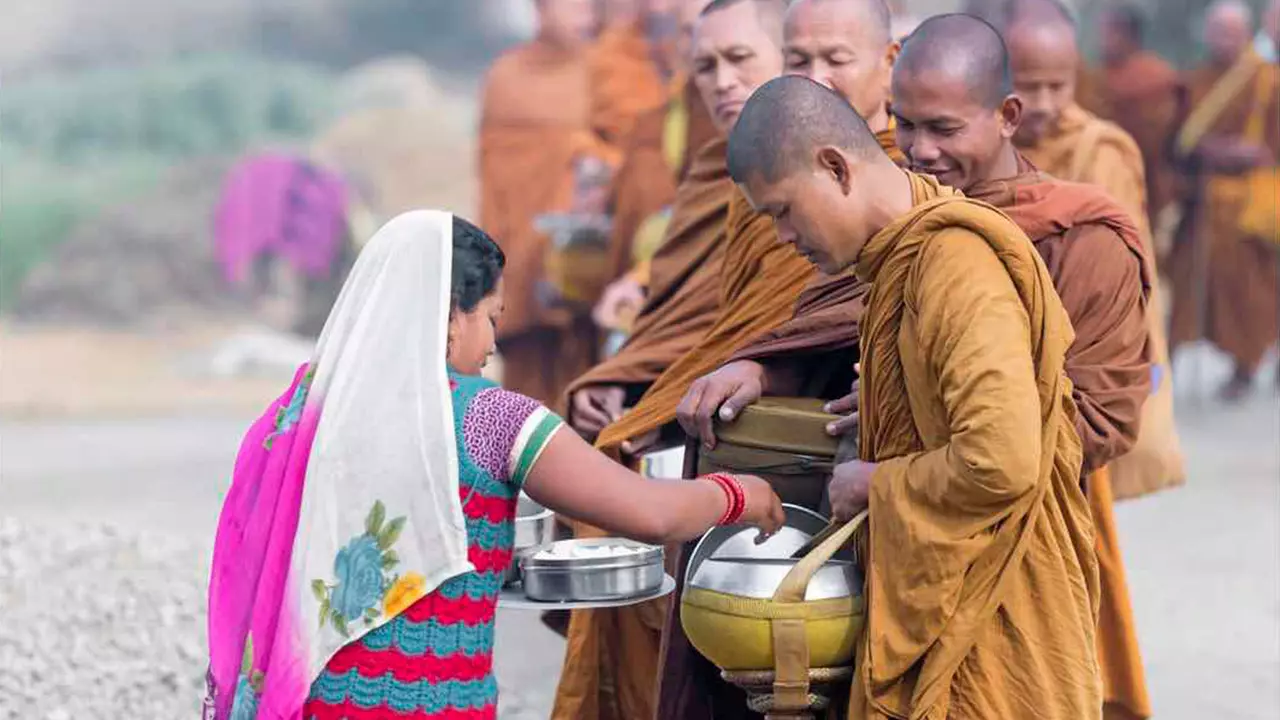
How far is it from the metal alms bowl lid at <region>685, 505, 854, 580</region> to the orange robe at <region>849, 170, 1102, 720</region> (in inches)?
8.6

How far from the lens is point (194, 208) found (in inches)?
606

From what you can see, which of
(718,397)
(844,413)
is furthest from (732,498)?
(718,397)

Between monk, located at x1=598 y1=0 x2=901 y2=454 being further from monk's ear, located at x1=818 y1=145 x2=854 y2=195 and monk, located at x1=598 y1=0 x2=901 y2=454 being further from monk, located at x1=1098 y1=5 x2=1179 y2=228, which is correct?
monk, located at x1=1098 y1=5 x2=1179 y2=228

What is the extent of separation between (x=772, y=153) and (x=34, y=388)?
421 inches

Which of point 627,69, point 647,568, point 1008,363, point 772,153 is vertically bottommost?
point 647,568

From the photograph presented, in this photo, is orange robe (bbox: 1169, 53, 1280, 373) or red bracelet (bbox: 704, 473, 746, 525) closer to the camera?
red bracelet (bbox: 704, 473, 746, 525)

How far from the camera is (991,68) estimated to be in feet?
13.0

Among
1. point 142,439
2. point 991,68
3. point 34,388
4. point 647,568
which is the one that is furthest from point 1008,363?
point 34,388

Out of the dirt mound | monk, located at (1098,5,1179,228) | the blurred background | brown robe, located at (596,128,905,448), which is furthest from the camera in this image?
the dirt mound

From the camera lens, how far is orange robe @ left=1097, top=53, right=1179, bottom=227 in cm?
1168

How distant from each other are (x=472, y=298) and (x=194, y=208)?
12622mm

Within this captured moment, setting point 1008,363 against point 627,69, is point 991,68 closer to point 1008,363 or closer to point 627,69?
point 1008,363

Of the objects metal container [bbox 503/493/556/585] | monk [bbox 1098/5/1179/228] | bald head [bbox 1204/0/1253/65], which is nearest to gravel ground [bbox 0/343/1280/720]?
metal container [bbox 503/493/556/585]

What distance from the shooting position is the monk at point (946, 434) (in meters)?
3.05
